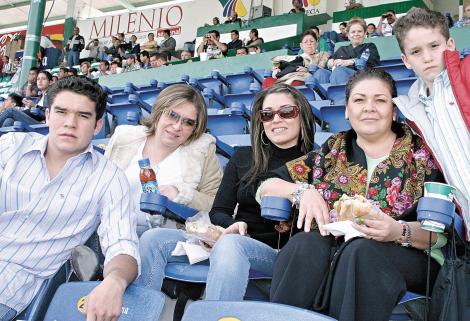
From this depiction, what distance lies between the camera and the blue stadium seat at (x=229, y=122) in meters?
3.77

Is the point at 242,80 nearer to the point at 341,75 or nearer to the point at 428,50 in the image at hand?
the point at 341,75

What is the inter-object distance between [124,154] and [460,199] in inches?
53.7

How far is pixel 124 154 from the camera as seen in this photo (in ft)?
7.45

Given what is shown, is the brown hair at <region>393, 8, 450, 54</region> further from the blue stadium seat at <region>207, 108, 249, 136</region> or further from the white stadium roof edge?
the white stadium roof edge

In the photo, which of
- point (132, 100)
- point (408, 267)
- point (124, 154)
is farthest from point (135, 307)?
point (132, 100)

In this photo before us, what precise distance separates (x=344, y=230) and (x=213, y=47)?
711 cm

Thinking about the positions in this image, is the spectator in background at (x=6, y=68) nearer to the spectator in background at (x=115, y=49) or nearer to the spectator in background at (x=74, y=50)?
the spectator in background at (x=74, y=50)

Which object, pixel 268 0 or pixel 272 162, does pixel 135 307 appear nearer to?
pixel 272 162

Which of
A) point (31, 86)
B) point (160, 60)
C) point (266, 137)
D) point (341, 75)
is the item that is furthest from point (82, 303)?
point (31, 86)

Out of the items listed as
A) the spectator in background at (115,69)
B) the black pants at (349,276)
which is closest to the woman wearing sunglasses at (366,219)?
the black pants at (349,276)

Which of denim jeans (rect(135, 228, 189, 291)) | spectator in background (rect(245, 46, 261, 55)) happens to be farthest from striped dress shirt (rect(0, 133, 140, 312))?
spectator in background (rect(245, 46, 261, 55))

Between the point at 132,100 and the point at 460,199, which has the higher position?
the point at 132,100

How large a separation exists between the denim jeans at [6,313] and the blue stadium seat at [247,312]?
2.12ft

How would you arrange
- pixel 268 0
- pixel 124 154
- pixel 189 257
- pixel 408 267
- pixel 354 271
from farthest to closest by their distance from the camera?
pixel 268 0 → pixel 124 154 → pixel 189 257 → pixel 408 267 → pixel 354 271
